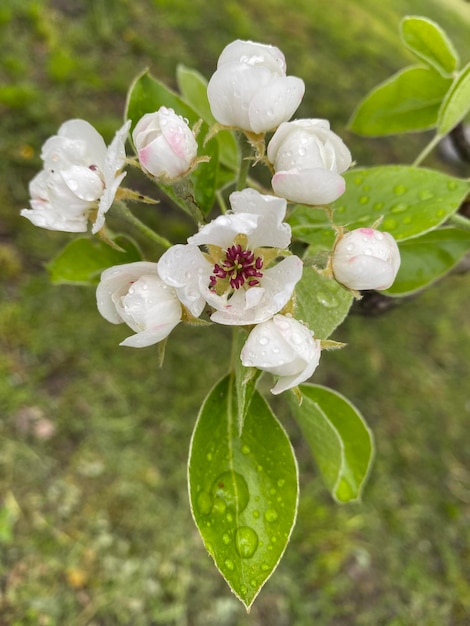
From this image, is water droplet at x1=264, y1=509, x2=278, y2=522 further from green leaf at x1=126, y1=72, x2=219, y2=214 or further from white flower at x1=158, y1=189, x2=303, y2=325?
green leaf at x1=126, y1=72, x2=219, y2=214

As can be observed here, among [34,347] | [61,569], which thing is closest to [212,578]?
[61,569]

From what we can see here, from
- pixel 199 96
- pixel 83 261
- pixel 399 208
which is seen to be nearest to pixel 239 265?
pixel 399 208

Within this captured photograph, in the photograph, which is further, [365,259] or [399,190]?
[399,190]

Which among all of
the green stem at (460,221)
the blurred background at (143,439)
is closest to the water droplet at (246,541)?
the green stem at (460,221)

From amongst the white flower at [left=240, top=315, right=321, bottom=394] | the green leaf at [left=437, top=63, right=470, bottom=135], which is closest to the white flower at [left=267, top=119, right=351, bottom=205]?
the white flower at [left=240, top=315, right=321, bottom=394]

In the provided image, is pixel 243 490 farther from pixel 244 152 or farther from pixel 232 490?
pixel 244 152

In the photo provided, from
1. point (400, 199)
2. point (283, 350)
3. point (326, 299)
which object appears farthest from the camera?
point (400, 199)

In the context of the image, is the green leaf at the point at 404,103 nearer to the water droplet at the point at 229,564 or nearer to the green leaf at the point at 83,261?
the green leaf at the point at 83,261
